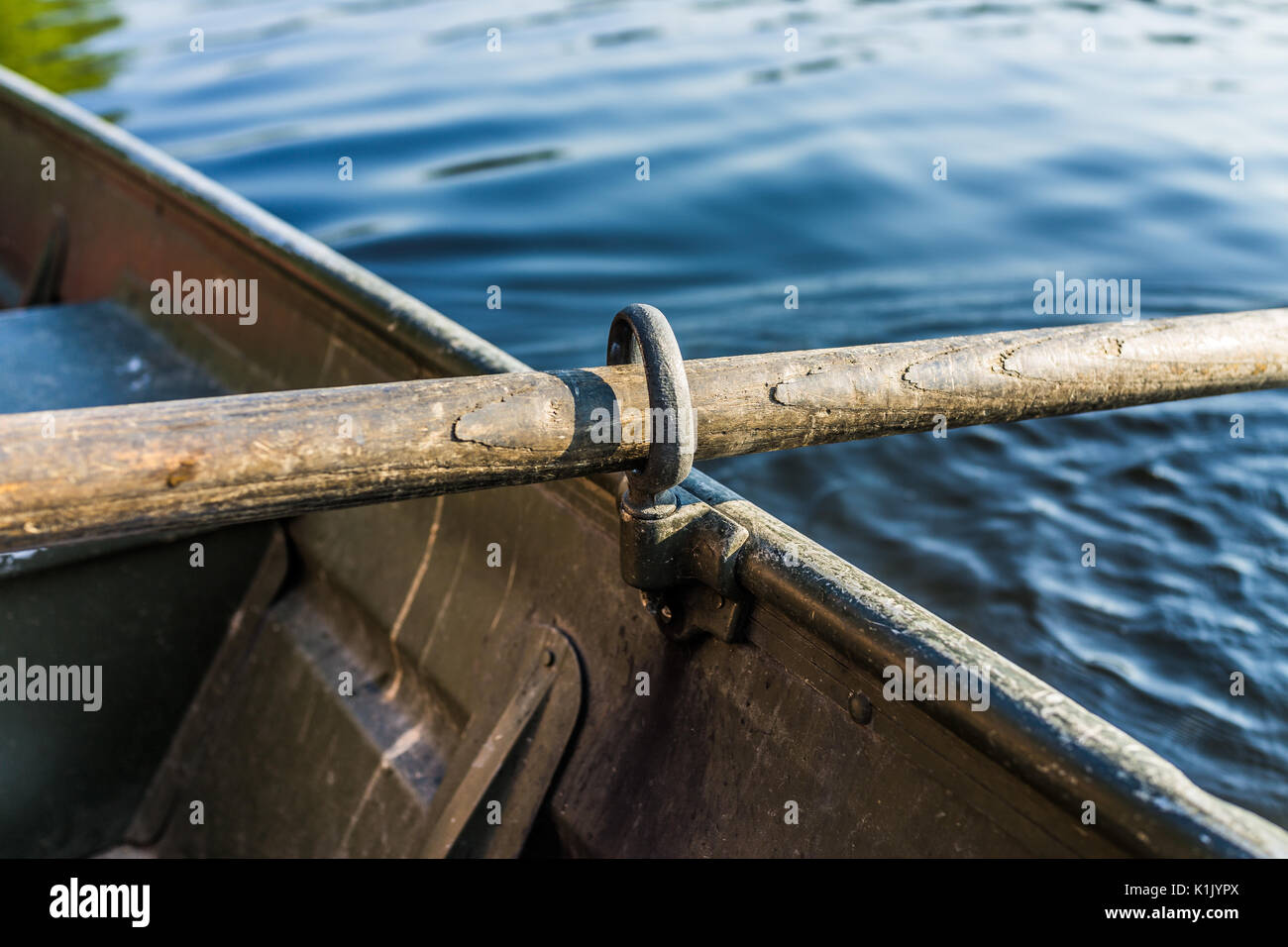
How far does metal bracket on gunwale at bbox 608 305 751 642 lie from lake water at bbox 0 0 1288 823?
1.15 m

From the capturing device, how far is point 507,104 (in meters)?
6.07

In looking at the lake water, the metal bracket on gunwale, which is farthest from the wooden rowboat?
the lake water

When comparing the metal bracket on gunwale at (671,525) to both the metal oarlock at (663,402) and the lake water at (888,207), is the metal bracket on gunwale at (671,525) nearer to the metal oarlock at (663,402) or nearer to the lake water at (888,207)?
the metal oarlock at (663,402)

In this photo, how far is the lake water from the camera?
8.28 feet

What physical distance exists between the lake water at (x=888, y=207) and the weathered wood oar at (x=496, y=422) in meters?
1.05

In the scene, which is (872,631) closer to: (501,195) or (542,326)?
(542,326)

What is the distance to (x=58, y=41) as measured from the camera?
8.84m

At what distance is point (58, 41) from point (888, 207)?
7583 millimetres

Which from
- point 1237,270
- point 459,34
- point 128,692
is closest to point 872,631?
point 128,692

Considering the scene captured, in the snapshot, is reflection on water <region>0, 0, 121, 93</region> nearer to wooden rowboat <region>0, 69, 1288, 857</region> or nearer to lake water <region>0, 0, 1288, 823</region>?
lake water <region>0, 0, 1288, 823</region>

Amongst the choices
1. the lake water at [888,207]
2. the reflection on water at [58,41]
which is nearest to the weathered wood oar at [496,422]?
the lake water at [888,207]

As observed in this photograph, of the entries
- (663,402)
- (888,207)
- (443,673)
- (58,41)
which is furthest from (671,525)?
(58,41)

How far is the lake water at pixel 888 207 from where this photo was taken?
2523mm

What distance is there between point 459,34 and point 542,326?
14.8 ft
